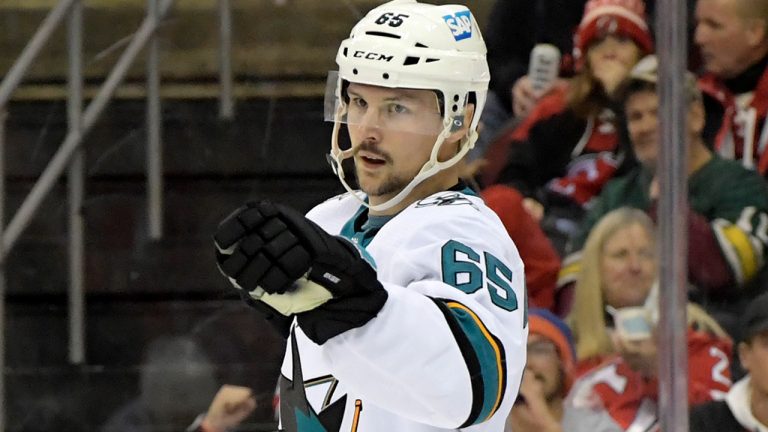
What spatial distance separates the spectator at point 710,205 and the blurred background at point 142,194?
523 mm

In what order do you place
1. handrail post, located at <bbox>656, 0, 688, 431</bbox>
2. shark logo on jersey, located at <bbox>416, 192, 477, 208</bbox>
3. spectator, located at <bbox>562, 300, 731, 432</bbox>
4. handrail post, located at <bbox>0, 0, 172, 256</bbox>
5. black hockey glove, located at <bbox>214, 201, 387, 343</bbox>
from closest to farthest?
1. black hockey glove, located at <bbox>214, 201, 387, 343</bbox>
2. shark logo on jersey, located at <bbox>416, 192, 477, 208</bbox>
3. handrail post, located at <bbox>656, 0, 688, 431</bbox>
4. spectator, located at <bbox>562, 300, 731, 432</bbox>
5. handrail post, located at <bbox>0, 0, 172, 256</bbox>

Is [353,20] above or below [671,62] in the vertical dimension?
above

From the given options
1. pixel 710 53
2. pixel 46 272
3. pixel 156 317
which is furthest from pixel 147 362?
pixel 710 53

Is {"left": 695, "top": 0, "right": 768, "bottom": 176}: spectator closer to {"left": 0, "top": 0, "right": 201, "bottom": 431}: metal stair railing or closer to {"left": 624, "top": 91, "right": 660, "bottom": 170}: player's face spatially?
{"left": 624, "top": 91, "right": 660, "bottom": 170}: player's face

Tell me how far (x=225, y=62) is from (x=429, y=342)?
4.64 ft

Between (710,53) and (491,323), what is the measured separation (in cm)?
94

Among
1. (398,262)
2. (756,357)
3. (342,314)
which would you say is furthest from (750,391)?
(342,314)

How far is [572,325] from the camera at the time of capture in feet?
6.95

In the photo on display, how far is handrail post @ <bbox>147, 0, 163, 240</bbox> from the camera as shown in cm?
248

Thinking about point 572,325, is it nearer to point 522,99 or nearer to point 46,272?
point 522,99

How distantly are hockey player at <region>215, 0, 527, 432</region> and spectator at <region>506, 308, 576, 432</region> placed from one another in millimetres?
732

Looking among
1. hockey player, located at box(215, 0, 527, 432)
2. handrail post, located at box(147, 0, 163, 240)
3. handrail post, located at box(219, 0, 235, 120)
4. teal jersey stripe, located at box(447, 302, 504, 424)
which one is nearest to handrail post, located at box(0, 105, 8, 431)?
handrail post, located at box(147, 0, 163, 240)

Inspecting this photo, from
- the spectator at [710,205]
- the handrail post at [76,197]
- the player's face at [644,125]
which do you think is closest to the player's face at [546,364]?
the spectator at [710,205]

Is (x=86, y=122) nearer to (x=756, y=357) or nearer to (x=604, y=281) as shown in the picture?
(x=604, y=281)
